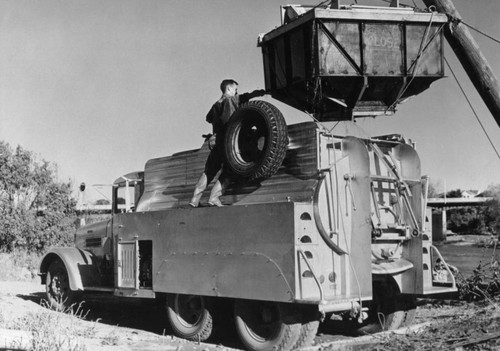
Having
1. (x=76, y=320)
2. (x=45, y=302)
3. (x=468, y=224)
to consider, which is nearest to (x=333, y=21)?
(x=76, y=320)

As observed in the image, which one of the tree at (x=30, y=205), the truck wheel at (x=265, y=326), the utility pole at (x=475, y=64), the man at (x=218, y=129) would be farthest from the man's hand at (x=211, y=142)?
the tree at (x=30, y=205)

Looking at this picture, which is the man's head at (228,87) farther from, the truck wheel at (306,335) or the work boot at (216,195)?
the truck wheel at (306,335)

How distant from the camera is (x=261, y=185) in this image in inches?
321

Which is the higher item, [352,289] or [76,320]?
[352,289]

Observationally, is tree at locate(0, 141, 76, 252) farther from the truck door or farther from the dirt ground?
the truck door

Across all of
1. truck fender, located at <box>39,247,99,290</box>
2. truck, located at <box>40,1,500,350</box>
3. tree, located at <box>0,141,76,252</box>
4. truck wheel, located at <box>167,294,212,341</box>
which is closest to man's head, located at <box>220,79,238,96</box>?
truck, located at <box>40,1,500,350</box>

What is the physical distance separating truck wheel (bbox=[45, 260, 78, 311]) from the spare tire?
488 cm

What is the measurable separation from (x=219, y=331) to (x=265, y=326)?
5.84 ft

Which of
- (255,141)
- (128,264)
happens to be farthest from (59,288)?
(255,141)

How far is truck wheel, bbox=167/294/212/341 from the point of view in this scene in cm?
862

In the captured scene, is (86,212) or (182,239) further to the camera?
(86,212)

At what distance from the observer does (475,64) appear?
9789 mm

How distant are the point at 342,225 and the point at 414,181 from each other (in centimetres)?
168

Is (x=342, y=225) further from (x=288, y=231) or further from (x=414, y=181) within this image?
(x=414, y=181)
